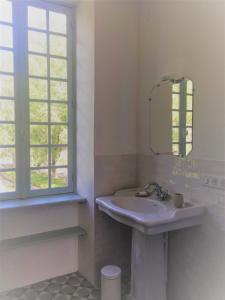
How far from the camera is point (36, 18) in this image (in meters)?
2.26

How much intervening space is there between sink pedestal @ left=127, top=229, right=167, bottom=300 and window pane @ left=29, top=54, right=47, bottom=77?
5.00 ft

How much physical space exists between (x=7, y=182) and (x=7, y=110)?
0.59m

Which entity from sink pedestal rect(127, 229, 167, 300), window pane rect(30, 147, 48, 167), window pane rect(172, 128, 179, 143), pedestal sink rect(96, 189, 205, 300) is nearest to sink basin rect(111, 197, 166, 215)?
pedestal sink rect(96, 189, 205, 300)

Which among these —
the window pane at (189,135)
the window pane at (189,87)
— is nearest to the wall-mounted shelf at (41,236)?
the window pane at (189,135)

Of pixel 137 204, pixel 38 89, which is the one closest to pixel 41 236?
pixel 137 204

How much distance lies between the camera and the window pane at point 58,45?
2324 millimetres

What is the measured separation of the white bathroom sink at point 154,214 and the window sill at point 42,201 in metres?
0.31

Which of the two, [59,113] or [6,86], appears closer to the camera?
[6,86]

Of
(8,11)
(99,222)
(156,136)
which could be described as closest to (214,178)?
(156,136)

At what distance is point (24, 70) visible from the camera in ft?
7.25

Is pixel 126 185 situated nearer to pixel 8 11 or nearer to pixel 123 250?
pixel 123 250

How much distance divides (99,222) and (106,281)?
452 mm

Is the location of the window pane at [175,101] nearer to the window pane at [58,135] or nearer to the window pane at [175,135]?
the window pane at [175,135]

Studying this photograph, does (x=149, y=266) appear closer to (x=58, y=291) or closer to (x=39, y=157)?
(x=58, y=291)
